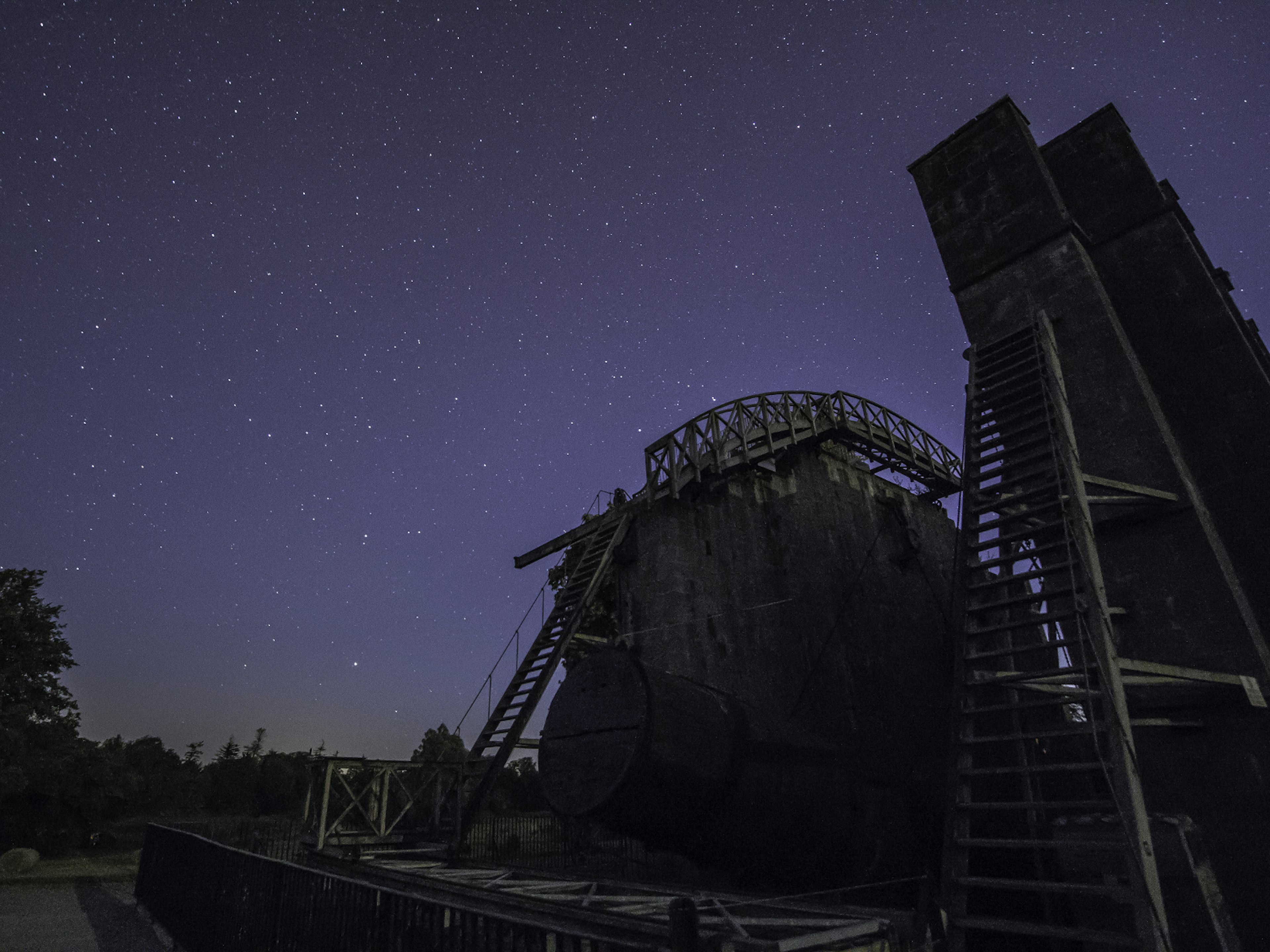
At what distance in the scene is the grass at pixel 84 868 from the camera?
19.6 m

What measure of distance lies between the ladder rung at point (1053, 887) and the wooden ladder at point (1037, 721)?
0.01m

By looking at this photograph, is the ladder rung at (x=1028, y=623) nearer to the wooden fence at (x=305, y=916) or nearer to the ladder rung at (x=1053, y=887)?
the ladder rung at (x=1053, y=887)

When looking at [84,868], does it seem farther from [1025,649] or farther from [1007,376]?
[1007,376]

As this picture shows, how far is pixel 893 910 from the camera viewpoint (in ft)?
16.8

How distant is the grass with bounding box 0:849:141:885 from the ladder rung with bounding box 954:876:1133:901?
2092 cm

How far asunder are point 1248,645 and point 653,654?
7.78m

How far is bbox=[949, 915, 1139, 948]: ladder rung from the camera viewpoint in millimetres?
4223

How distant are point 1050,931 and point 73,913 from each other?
1764 cm

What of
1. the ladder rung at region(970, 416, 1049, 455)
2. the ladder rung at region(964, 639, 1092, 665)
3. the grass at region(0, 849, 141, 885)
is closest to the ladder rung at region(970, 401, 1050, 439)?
the ladder rung at region(970, 416, 1049, 455)

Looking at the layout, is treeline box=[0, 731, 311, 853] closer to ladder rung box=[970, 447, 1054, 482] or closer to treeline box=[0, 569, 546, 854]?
treeline box=[0, 569, 546, 854]

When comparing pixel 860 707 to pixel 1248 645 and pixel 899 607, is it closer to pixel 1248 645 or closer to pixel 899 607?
pixel 899 607

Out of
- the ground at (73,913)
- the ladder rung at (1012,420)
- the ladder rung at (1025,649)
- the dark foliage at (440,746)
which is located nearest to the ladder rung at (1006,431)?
the ladder rung at (1012,420)

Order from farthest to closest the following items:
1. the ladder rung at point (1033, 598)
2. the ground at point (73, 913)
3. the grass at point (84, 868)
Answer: the grass at point (84, 868)
the ground at point (73, 913)
the ladder rung at point (1033, 598)

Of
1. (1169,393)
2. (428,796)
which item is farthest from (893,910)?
(428,796)
